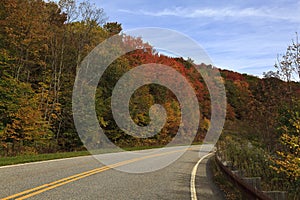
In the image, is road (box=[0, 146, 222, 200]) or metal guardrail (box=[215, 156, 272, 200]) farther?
road (box=[0, 146, 222, 200])

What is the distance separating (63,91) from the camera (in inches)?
1169

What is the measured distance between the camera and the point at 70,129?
29.2 meters

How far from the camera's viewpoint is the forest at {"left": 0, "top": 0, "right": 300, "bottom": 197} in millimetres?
14078

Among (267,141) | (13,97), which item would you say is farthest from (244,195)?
(13,97)

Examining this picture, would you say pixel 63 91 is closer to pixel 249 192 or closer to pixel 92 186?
pixel 92 186

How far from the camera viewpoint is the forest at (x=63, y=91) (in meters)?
14.1

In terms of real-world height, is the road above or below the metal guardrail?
below

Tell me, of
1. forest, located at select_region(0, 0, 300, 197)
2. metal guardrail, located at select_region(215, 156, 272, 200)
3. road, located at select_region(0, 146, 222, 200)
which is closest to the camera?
metal guardrail, located at select_region(215, 156, 272, 200)

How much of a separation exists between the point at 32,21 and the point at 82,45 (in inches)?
330

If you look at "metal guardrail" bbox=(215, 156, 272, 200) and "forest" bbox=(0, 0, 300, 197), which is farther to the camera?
"forest" bbox=(0, 0, 300, 197)

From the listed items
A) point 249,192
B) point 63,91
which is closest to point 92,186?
point 249,192

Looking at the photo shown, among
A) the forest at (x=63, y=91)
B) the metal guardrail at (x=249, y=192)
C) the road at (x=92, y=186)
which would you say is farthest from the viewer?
the forest at (x=63, y=91)

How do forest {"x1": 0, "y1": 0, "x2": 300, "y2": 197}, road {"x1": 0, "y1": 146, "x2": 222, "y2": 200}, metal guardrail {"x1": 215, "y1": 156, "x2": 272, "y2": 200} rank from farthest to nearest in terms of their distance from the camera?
forest {"x1": 0, "y1": 0, "x2": 300, "y2": 197} < road {"x1": 0, "y1": 146, "x2": 222, "y2": 200} < metal guardrail {"x1": 215, "y1": 156, "x2": 272, "y2": 200}

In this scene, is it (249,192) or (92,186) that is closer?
(249,192)
